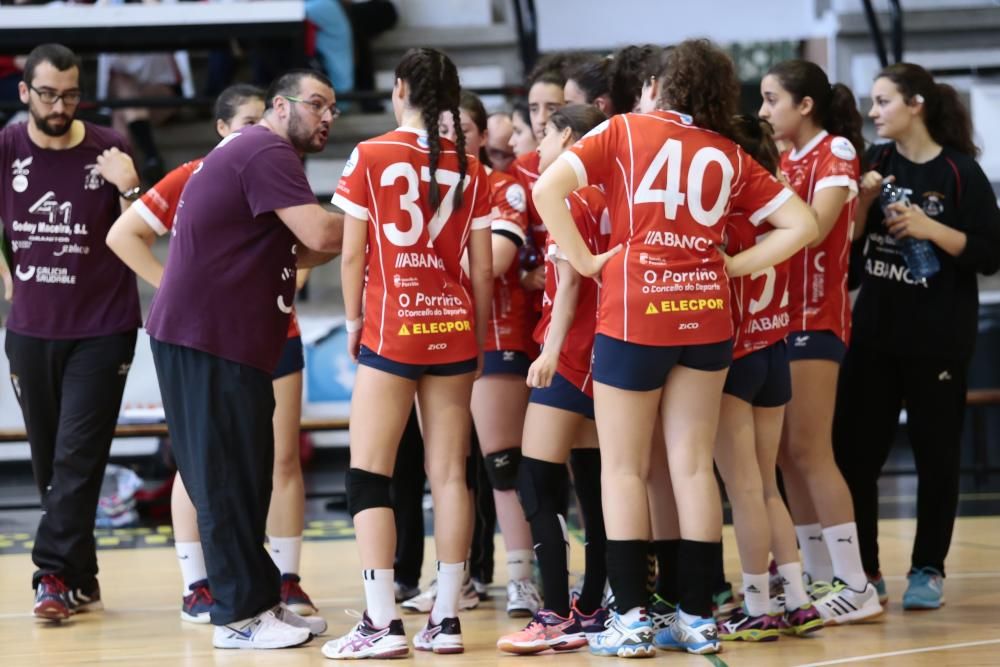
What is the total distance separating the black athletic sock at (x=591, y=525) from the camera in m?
3.95

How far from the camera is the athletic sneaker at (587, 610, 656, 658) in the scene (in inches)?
144

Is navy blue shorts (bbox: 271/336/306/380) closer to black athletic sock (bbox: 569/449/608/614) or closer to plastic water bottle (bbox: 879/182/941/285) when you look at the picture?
black athletic sock (bbox: 569/449/608/614)

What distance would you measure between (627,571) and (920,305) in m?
1.57

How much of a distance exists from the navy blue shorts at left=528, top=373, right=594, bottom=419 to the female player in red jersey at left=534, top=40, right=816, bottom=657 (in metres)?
0.27

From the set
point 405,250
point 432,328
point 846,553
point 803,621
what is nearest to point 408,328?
point 432,328

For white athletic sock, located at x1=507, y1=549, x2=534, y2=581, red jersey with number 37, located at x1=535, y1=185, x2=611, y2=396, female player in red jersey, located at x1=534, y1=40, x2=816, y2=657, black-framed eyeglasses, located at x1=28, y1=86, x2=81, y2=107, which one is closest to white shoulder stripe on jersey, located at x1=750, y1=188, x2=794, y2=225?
female player in red jersey, located at x1=534, y1=40, x2=816, y2=657

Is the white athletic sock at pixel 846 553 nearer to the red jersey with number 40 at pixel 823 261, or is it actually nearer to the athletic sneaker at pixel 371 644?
the red jersey with number 40 at pixel 823 261

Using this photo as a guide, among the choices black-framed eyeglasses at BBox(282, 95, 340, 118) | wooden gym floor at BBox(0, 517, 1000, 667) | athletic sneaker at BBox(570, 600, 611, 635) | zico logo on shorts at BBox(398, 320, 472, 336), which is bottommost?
wooden gym floor at BBox(0, 517, 1000, 667)

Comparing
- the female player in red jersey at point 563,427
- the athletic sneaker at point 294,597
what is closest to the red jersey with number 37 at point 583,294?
the female player in red jersey at point 563,427

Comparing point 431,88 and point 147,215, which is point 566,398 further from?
point 147,215

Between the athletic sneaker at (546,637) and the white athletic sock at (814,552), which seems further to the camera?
the white athletic sock at (814,552)

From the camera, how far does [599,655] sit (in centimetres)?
373

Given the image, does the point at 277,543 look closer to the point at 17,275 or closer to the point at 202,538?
the point at 202,538

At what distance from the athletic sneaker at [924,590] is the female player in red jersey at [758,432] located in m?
0.55
